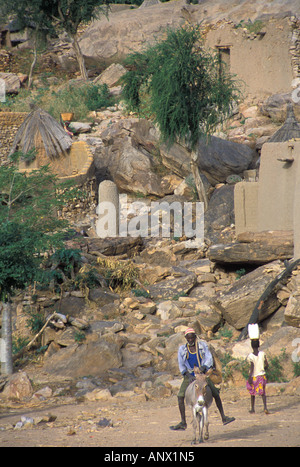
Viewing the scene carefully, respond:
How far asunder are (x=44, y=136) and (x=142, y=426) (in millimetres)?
13224

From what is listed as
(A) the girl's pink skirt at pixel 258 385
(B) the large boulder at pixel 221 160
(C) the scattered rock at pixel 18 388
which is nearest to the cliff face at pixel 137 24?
(B) the large boulder at pixel 221 160

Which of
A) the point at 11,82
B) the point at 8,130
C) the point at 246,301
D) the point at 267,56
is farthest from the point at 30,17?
the point at 246,301

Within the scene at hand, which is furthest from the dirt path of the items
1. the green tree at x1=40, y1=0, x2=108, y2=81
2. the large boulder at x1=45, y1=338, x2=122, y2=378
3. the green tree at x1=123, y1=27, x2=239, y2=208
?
the green tree at x1=40, y1=0, x2=108, y2=81

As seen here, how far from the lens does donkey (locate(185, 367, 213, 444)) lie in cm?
614

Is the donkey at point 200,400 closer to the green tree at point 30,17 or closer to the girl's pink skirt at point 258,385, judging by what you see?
the girl's pink skirt at point 258,385

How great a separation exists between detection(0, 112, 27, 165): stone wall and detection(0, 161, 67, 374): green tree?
10.1 metres

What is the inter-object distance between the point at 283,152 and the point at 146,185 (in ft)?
24.6

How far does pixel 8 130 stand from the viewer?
874 inches

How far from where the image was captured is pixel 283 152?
13047 millimetres

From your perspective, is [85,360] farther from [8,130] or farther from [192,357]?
[8,130]

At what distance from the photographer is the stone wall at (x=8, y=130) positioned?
2205 centimetres

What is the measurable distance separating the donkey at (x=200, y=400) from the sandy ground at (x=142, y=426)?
0.65 ft

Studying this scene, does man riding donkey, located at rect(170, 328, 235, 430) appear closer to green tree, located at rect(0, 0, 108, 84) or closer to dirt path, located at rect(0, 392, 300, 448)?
dirt path, located at rect(0, 392, 300, 448)
